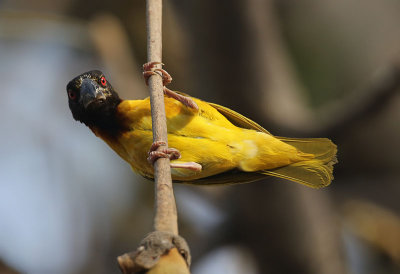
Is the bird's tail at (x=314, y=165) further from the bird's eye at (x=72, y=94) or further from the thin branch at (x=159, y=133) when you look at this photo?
the bird's eye at (x=72, y=94)

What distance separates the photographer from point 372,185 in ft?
27.3

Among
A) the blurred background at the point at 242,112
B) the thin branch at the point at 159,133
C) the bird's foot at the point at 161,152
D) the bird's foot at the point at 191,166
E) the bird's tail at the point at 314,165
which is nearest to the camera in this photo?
the thin branch at the point at 159,133

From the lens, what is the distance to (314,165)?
10.6ft

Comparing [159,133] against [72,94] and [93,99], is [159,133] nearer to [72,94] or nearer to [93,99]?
[93,99]


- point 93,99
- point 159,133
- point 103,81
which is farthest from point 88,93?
point 159,133

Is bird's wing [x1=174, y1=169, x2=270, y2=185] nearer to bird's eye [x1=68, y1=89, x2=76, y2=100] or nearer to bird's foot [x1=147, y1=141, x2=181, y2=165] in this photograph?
bird's foot [x1=147, y1=141, x2=181, y2=165]

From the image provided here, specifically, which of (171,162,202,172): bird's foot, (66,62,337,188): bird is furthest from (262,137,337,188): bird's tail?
(171,162,202,172): bird's foot

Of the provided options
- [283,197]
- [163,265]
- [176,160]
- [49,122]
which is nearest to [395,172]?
[283,197]

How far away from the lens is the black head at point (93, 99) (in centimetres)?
334

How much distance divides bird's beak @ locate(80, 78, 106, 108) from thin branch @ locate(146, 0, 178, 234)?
0.81 m

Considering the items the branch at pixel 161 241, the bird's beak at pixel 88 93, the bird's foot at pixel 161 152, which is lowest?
the branch at pixel 161 241

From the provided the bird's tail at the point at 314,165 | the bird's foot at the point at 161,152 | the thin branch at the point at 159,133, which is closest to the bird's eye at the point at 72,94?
the bird's foot at the point at 161,152

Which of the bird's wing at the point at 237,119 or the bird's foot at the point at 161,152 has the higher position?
the bird's wing at the point at 237,119

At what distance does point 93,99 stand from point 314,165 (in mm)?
1377
